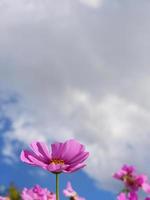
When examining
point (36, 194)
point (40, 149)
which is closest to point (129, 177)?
point (36, 194)

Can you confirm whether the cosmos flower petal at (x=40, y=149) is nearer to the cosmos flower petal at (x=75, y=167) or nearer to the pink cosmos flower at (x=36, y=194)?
the cosmos flower petal at (x=75, y=167)

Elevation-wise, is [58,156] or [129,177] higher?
[129,177]

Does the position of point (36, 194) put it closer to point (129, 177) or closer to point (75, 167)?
point (75, 167)

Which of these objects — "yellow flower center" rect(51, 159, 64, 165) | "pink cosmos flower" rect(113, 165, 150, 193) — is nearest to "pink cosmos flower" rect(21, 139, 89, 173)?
"yellow flower center" rect(51, 159, 64, 165)

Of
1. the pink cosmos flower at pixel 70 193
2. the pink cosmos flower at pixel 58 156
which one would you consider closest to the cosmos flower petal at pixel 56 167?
the pink cosmos flower at pixel 58 156

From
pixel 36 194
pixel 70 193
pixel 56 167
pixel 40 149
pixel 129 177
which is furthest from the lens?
pixel 129 177

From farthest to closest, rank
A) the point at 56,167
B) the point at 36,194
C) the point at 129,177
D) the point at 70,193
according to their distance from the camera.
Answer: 1. the point at 129,177
2. the point at 70,193
3. the point at 36,194
4. the point at 56,167

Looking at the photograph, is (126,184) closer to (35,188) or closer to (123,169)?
(123,169)

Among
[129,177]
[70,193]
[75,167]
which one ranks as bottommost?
[75,167]

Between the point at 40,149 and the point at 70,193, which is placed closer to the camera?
the point at 40,149
